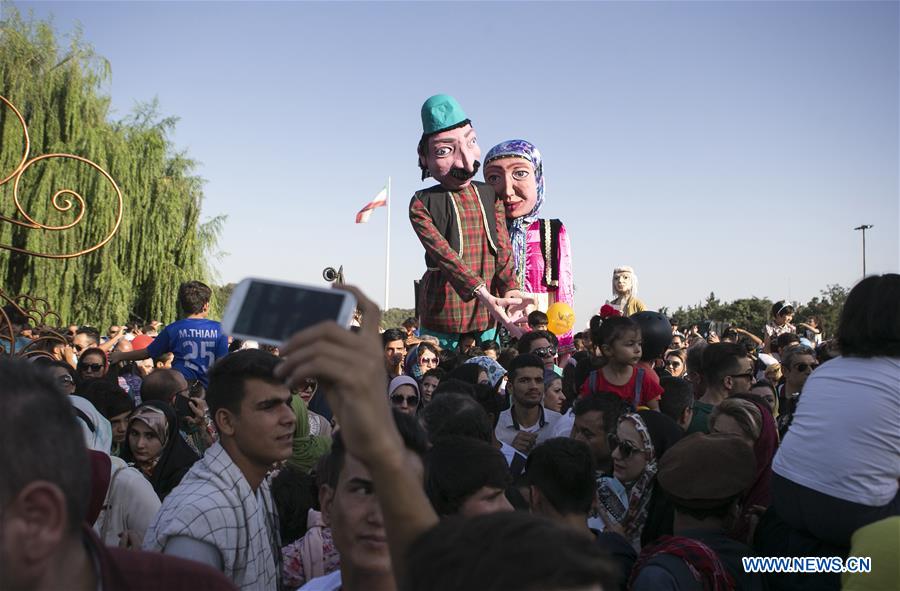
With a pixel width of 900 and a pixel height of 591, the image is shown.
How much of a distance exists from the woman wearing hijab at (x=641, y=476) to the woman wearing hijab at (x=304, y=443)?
179 centimetres

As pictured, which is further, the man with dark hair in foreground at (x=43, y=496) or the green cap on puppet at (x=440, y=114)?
the green cap on puppet at (x=440, y=114)

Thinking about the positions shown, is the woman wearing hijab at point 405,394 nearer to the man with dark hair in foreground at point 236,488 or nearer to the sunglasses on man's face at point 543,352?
the sunglasses on man's face at point 543,352

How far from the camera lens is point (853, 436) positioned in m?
2.80

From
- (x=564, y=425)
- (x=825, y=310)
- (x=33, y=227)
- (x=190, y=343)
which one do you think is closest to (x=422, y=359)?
(x=190, y=343)

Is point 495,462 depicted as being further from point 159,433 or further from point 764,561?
point 159,433

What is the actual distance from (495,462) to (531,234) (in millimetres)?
7544

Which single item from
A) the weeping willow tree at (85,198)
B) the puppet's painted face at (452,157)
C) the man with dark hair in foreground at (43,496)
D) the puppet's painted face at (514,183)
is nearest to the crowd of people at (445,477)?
the man with dark hair in foreground at (43,496)

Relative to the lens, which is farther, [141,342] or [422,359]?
[141,342]

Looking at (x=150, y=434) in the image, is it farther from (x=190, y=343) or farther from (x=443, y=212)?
(x=443, y=212)

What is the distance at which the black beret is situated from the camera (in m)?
3.10

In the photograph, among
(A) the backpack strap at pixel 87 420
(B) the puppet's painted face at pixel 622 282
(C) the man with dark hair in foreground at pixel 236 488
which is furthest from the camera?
(B) the puppet's painted face at pixel 622 282

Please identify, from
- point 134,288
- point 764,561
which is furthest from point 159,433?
point 134,288

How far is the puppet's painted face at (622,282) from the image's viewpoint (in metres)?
10.5

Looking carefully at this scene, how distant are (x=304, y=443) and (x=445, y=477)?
8.27ft
